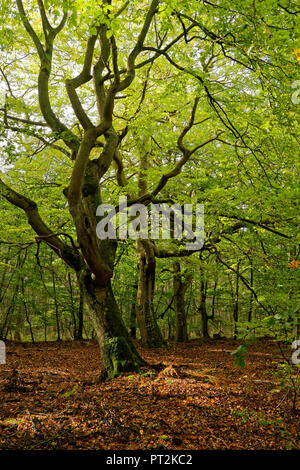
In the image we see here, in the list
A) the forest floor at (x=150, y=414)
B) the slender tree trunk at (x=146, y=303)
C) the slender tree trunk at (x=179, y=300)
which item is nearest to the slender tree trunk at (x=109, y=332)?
the forest floor at (x=150, y=414)

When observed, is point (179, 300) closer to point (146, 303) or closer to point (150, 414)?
point (146, 303)

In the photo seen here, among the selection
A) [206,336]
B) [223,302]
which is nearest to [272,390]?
[206,336]

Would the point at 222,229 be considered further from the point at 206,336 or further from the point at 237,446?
the point at 206,336

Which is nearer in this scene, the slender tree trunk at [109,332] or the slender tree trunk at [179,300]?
the slender tree trunk at [109,332]

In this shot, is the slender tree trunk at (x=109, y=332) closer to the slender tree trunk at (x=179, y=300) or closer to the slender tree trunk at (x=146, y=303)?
the slender tree trunk at (x=146, y=303)

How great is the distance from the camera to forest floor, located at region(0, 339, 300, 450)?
3297 mm

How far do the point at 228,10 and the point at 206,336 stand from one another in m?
17.5

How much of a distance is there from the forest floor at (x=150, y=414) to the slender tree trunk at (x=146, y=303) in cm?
548

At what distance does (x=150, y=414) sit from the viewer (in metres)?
4.08

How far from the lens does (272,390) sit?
18.4ft

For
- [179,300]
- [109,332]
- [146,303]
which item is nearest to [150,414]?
[109,332]

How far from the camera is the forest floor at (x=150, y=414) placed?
10.8 ft

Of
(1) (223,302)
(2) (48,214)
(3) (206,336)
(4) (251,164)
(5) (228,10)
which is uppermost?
(5) (228,10)

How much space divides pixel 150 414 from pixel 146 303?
790 centimetres
